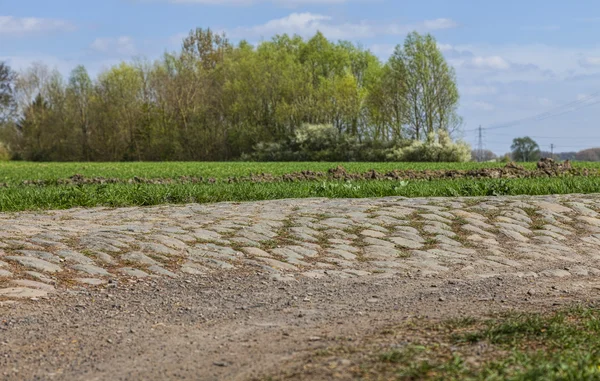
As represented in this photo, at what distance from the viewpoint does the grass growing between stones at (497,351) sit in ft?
12.7

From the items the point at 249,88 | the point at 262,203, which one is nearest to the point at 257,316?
the point at 262,203

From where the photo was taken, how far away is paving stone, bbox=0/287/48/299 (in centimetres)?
637

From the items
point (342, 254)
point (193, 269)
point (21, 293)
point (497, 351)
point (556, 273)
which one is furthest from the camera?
point (342, 254)

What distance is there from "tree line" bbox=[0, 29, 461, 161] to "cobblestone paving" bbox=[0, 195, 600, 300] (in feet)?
122

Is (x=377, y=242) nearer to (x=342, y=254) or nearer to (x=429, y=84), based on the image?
(x=342, y=254)

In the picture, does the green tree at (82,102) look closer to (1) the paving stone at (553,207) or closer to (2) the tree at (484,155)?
(2) the tree at (484,155)

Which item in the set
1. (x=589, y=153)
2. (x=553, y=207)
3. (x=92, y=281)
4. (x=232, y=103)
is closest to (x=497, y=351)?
(x=92, y=281)

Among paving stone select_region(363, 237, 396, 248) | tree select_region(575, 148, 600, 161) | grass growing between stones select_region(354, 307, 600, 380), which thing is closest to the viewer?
→ grass growing between stones select_region(354, 307, 600, 380)

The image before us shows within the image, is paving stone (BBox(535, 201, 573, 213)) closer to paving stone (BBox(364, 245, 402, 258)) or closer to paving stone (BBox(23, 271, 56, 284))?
paving stone (BBox(364, 245, 402, 258))

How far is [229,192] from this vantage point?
1357 centimetres

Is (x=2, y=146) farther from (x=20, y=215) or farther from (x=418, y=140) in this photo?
(x=20, y=215)

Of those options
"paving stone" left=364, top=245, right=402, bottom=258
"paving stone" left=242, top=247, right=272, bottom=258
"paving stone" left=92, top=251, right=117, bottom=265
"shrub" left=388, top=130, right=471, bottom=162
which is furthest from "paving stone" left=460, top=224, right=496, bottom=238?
Result: "shrub" left=388, top=130, right=471, bottom=162

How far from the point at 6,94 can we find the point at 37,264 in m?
62.8

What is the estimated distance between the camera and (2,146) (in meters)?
60.0
